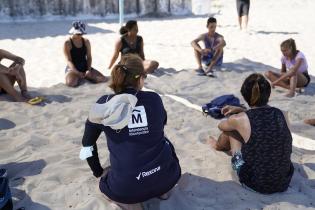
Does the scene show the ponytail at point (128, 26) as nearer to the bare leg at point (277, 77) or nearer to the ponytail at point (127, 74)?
the bare leg at point (277, 77)

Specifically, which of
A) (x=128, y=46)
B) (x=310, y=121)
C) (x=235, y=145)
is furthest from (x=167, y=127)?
(x=128, y=46)

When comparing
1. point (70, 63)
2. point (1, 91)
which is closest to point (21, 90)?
point (1, 91)

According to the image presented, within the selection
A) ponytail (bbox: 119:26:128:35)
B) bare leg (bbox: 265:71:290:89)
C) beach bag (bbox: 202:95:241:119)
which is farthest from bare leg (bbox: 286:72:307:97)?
ponytail (bbox: 119:26:128:35)

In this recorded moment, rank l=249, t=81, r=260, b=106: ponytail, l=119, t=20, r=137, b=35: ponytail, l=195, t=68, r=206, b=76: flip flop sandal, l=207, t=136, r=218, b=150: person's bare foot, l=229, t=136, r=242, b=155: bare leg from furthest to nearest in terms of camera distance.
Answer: l=195, t=68, r=206, b=76: flip flop sandal < l=119, t=20, r=137, b=35: ponytail < l=207, t=136, r=218, b=150: person's bare foot < l=229, t=136, r=242, b=155: bare leg < l=249, t=81, r=260, b=106: ponytail

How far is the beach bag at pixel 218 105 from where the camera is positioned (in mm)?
4984

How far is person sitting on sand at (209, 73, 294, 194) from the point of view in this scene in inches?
119

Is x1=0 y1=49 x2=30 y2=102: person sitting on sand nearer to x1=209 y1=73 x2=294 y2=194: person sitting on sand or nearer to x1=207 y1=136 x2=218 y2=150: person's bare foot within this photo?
x1=207 y1=136 x2=218 y2=150: person's bare foot

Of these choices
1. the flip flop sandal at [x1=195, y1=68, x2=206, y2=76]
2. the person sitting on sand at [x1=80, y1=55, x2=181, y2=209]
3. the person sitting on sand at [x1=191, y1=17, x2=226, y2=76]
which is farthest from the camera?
the person sitting on sand at [x1=191, y1=17, x2=226, y2=76]

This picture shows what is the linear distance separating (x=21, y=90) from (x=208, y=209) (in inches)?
137

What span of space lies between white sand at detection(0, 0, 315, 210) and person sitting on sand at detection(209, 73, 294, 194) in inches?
5.3

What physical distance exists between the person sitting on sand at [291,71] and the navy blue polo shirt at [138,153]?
11.2ft

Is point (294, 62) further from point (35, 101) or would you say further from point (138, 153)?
point (138, 153)

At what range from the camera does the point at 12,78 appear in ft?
18.5

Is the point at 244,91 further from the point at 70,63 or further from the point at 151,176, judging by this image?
the point at 70,63
